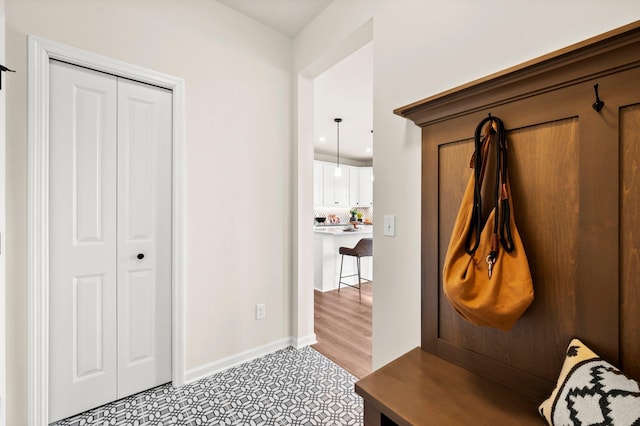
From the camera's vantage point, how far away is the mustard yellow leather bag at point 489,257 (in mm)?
977

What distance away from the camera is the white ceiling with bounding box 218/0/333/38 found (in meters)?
2.12

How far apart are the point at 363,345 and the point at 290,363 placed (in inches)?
27.0

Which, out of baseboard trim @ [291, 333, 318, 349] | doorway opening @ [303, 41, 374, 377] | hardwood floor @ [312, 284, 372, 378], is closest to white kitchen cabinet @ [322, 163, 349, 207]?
doorway opening @ [303, 41, 374, 377]

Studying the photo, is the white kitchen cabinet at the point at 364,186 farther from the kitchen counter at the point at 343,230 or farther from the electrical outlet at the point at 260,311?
the electrical outlet at the point at 260,311

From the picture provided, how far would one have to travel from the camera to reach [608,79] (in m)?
0.88

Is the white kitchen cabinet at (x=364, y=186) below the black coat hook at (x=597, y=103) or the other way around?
the other way around

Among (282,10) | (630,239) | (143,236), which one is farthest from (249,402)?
(282,10)

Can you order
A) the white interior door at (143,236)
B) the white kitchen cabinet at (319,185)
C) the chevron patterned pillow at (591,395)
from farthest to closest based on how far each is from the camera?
the white kitchen cabinet at (319,185) → the white interior door at (143,236) → the chevron patterned pillow at (591,395)

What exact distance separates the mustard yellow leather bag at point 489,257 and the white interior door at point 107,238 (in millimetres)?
1759

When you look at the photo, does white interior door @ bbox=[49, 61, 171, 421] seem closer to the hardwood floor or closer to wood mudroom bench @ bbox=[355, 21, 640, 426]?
the hardwood floor

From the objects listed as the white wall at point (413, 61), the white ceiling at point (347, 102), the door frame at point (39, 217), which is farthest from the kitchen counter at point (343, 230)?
the door frame at point (39, 217)

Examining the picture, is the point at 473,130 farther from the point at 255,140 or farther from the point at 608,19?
the point at 255,140

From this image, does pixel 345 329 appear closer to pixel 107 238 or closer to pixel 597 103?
pixel 107 238

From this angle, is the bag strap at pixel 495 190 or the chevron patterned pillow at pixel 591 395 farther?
the bag strap at pixel 495 190
